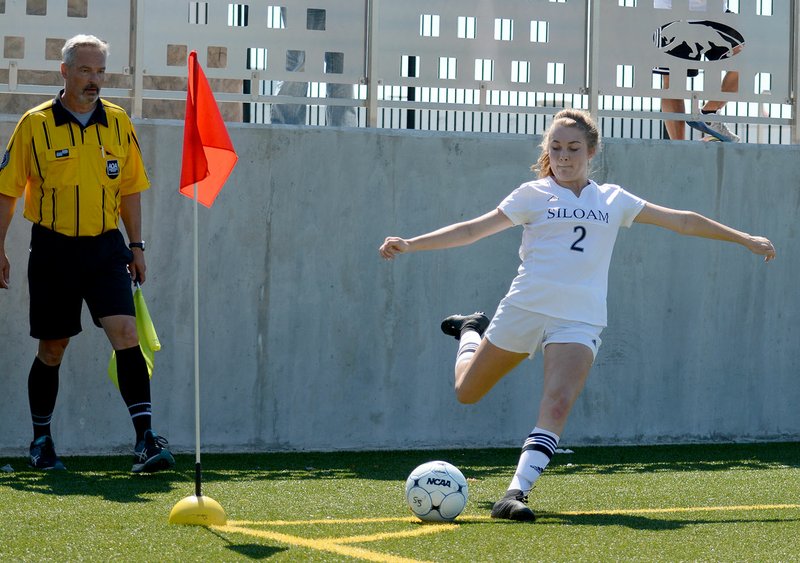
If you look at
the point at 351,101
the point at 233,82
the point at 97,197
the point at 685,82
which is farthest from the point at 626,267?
the point at 97,197

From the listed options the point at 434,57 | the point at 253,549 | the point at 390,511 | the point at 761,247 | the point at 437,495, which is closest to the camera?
the point at 253,549

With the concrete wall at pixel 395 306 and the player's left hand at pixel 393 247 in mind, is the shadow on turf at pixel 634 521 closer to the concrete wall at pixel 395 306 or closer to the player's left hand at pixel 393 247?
the player's left hand at pixel 393 247

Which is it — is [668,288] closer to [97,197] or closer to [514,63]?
[514,63]

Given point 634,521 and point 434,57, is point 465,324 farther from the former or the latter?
point 434,57

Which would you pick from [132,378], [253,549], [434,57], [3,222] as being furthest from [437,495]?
[434,57]

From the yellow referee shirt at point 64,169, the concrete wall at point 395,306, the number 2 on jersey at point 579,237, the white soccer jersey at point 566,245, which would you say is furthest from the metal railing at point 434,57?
the number 2 on jersey at point 579,237

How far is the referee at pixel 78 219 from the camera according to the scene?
23.5ft

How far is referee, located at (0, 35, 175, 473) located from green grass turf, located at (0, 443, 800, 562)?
69 cm

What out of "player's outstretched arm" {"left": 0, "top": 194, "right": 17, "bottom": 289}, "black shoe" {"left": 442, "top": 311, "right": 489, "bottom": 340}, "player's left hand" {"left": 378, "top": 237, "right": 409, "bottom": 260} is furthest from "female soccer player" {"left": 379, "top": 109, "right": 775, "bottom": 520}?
"player's outstretched arm" {"left": 0, "top": 194, "right": 17, "bottom": 289}

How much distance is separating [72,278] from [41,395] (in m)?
0.77

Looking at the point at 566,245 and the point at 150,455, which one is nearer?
the point at 566,245

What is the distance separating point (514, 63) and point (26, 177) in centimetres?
373

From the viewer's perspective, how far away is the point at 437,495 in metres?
5.46

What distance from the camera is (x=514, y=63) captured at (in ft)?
30.4
